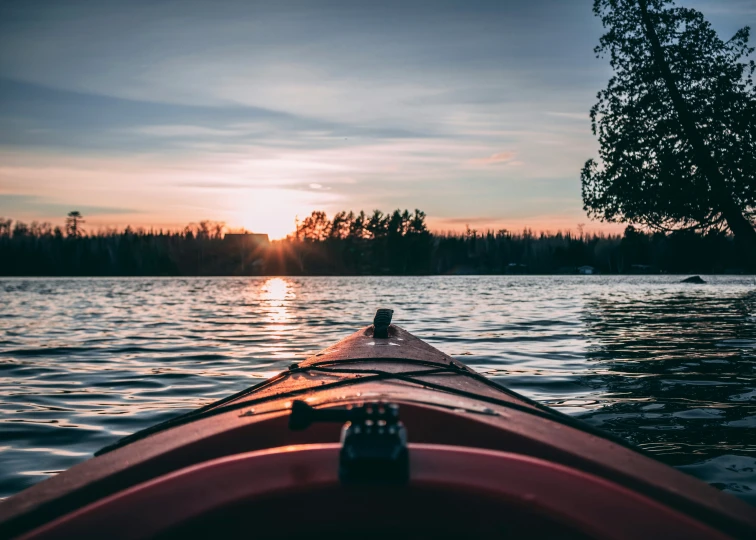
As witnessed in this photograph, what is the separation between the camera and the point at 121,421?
5.21m

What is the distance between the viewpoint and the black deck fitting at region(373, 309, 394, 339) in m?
5.12

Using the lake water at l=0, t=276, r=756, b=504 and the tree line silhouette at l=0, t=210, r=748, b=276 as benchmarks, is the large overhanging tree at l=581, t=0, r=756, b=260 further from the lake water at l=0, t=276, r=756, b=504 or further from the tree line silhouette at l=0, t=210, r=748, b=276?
the tree line silhouette at l=0, t=210, r=748, b=276

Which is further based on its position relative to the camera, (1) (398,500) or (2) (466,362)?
(2) (466,362)

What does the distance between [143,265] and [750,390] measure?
10226cm

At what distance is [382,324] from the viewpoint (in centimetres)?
525

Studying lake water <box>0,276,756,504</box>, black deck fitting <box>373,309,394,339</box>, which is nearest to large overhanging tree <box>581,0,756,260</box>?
lake water <box>0,276,756,504</box>

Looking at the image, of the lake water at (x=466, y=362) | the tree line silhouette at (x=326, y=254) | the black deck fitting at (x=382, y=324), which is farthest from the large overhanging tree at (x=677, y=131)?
the tree line silhouette at (x=326, y=254)

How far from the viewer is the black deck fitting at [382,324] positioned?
16.8ft

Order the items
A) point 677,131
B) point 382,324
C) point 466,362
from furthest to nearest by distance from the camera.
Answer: point 677,131 < point 466,362 < point 382,324

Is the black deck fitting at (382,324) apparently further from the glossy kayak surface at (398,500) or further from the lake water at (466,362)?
the glossy kayak surface at (398,500)

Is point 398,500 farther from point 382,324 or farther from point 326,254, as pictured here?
point 326,254

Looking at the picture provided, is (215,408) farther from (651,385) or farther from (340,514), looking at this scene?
(651,385)

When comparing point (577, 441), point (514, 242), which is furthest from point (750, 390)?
point (514, 242)

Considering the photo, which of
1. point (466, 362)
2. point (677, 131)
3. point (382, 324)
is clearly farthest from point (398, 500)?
point (677, 131)
